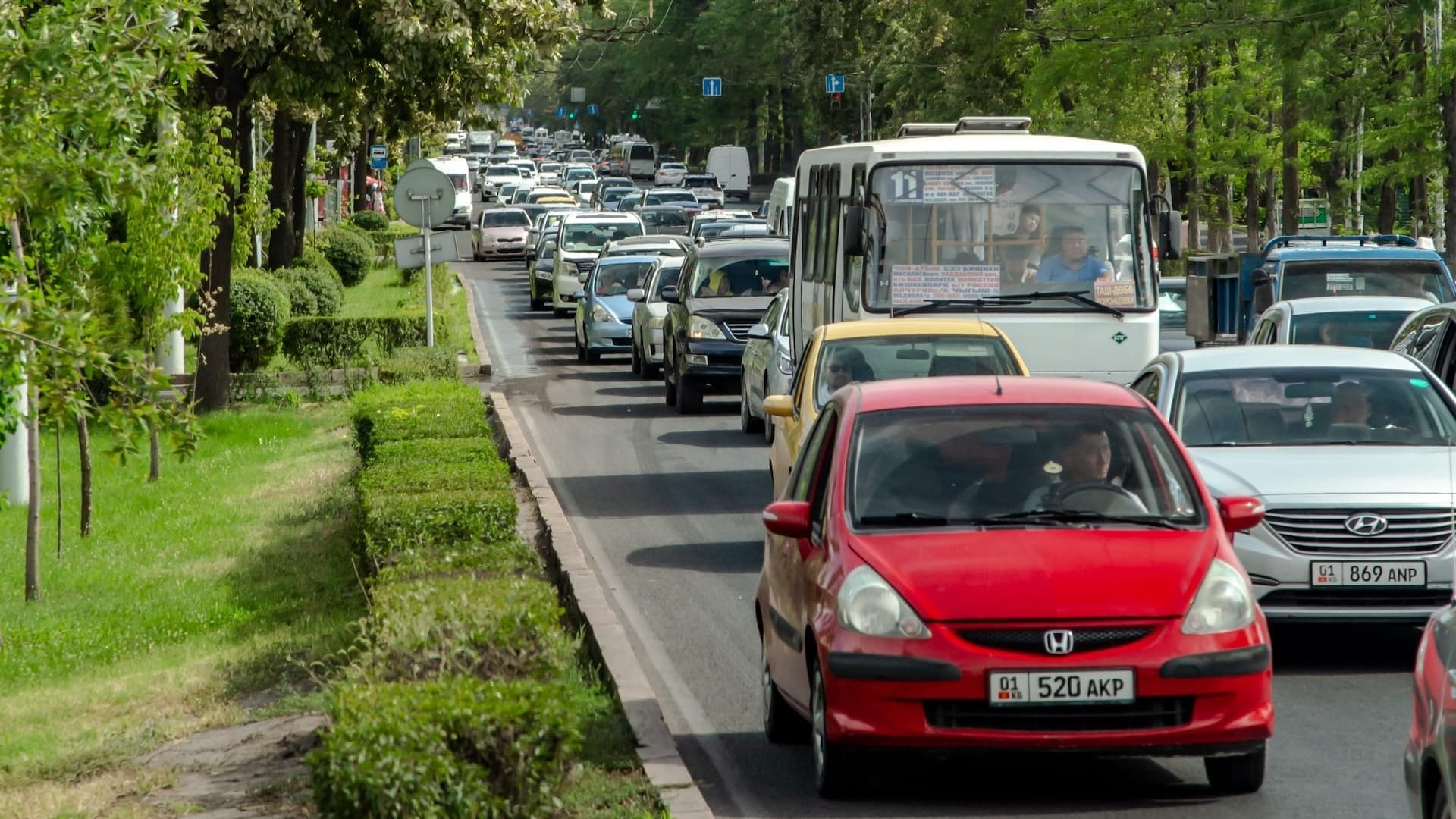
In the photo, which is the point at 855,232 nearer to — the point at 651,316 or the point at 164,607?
the point at 164,607

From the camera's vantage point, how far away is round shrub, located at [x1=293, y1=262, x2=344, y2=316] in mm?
36469

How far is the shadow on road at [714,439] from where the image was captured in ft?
68.9

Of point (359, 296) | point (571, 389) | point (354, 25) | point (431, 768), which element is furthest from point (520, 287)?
point (431, 768)

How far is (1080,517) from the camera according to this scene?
764 centimetres

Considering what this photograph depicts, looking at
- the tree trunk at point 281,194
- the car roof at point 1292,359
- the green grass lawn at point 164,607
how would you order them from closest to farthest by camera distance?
the green grass lawn at point 164,607, the car roof at point 1292,359, the tree trunk at point 281,194

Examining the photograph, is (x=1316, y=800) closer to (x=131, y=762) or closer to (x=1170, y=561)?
(x=1170, y=561)

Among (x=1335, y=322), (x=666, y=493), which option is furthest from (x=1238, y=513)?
(x=1335, y=322)

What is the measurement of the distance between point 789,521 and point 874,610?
752 mm

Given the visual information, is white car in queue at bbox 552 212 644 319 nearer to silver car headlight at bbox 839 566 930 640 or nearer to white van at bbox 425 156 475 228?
silver car headlight at bbox 839 566 930 640

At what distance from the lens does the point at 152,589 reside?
1466 cm

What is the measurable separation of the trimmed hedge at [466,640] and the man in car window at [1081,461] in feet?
6.15

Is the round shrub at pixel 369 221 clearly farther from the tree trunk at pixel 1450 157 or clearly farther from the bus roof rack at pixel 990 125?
the bus roof rack at pixel 990 125

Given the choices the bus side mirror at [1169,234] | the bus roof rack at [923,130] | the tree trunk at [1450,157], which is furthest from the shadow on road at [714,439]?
the tree trunk at [1450,157]

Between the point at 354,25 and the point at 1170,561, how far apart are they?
A: 1826 centimetres
